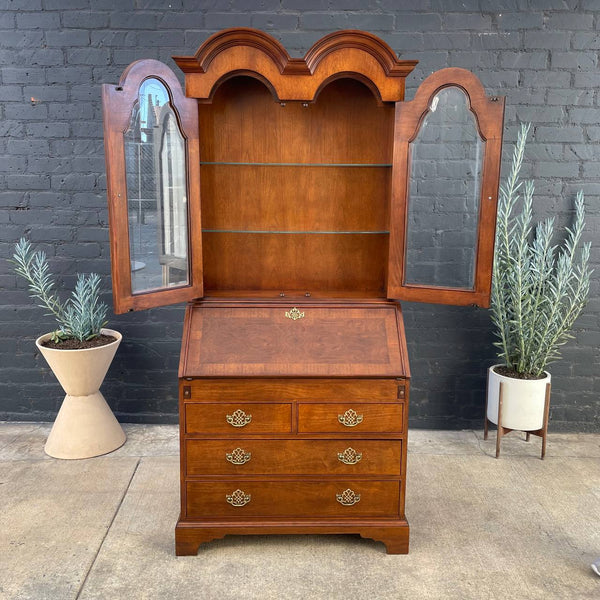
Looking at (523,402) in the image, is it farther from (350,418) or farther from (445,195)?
(445,195)

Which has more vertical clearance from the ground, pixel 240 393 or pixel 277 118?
pixel 277 118

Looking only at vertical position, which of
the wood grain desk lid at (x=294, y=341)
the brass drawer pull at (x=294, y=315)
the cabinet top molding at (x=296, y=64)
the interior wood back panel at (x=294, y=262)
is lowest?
the wood grain desk lid at (x=294, y=341)

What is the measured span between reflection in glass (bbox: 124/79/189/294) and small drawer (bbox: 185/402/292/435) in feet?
1.59

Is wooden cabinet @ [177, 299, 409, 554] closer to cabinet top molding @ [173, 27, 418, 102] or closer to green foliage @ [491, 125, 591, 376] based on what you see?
cabinet top molding @ [173, 27, 418, 102]

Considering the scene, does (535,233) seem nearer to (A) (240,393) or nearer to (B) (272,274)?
(B) (272,274)

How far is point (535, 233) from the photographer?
3.29m

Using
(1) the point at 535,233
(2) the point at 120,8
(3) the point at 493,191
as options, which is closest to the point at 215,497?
(3) the point at 493,191

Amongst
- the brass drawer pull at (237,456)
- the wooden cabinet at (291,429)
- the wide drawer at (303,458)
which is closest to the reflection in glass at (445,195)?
the wooden cabinet at (291,429)

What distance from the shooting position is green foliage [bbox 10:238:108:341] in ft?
10.2

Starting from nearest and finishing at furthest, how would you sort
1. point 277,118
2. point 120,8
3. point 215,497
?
point 215,497 < point 277,118 < point 120,8

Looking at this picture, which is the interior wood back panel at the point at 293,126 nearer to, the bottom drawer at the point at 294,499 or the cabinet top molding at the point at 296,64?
Result: the cabinet top molding at the point at 296,64

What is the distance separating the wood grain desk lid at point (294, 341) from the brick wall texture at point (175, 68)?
1.04 meters

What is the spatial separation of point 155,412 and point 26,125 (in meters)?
1.67

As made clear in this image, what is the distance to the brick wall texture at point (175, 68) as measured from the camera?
3.12 m
